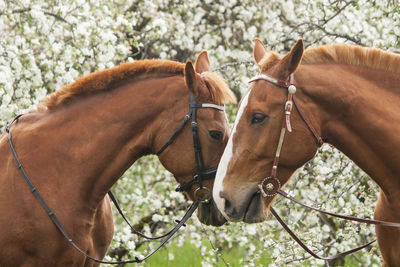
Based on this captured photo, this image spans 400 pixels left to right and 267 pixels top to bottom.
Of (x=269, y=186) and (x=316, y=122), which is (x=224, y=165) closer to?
(x=269, y=186)

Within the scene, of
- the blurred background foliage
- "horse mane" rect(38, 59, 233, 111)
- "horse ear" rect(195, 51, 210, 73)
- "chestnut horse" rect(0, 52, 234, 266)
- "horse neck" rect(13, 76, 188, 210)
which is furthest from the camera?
the blurred background foliage

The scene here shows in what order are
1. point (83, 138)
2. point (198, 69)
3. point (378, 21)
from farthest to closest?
point (378, 21) < point (198, 69) < point (83, 138)

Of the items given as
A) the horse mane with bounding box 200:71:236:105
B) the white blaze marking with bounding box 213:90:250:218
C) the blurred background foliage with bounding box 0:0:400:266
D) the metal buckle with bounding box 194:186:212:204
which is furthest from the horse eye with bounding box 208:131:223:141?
the blurred background foliage with bounding box 0:0:400:266

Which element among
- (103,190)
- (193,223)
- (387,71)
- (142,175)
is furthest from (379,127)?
(142,175)

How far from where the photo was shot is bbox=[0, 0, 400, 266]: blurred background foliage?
551 centimetres

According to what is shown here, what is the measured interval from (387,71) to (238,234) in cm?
376

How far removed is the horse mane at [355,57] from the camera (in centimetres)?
351

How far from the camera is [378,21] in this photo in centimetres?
645

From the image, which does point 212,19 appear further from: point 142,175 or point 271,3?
point 142,175

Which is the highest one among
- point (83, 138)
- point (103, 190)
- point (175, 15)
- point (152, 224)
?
point (175, 15)

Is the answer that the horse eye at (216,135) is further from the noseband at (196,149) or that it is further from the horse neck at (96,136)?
the horse neck at (96,136)

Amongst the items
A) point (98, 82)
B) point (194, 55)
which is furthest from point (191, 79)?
point (194, 55)

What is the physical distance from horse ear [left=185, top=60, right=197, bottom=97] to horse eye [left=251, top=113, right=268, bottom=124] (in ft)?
2.03

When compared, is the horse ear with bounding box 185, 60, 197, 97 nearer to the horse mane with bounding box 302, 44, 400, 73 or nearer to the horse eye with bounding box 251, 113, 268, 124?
the horse eye with bounding box 251, 113, 268, 124
